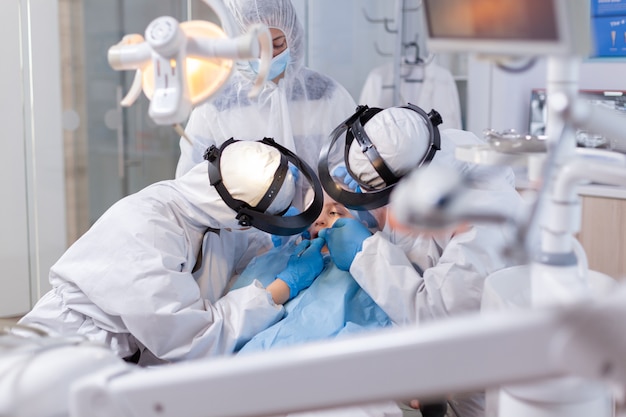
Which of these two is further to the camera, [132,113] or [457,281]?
[132,113]

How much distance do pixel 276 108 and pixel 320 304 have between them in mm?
1055

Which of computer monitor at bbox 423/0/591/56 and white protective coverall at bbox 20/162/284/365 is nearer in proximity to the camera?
computer monitor at bbox 423/0/591/56

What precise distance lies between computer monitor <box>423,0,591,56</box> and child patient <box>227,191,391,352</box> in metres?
0.91

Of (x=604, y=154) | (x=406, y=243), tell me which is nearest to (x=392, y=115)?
(x=406, y=243)

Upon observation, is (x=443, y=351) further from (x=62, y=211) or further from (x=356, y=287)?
(x=62, y=211)

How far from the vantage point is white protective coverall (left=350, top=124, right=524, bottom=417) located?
5.05 feet

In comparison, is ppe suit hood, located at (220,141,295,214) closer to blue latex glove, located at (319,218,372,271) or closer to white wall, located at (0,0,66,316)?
blue latex glove, located at (319,218,372,271)

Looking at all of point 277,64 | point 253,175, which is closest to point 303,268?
point 253,175

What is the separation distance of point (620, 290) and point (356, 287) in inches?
44.2

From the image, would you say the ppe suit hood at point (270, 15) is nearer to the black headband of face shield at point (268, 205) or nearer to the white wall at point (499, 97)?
the black headband of face shield at point (268, 205)

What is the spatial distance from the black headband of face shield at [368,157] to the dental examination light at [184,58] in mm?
585

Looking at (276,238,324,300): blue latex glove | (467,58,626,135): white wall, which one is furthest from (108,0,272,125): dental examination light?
(467,58,626,135): white wall

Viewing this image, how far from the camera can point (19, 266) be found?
3.37 metres

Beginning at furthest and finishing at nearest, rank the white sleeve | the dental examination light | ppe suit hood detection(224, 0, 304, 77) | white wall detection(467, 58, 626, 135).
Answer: white wall detection(467, 58, 626, 135) < ppe suit hood detection(224, 0, 304, 77) < the white sleeve < the dental examination light
